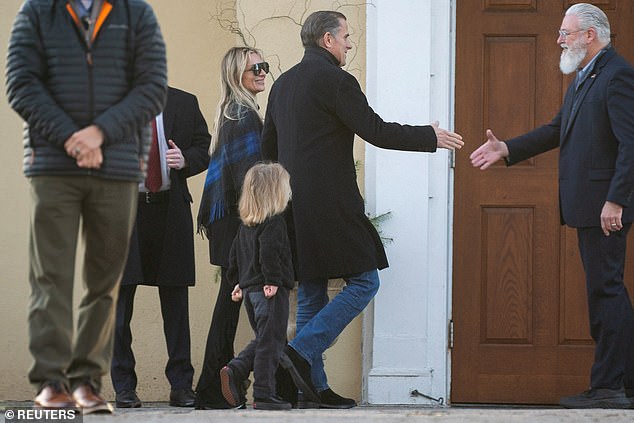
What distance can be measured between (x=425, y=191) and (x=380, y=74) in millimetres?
674

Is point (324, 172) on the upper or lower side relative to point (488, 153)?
lower

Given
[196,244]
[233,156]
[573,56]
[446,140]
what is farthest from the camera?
[196,244]

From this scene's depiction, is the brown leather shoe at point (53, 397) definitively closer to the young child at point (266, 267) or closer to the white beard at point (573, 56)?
the young child at point (266, 267)

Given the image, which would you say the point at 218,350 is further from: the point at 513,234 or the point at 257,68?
the point at 513,234

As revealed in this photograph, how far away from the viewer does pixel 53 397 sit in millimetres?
4141

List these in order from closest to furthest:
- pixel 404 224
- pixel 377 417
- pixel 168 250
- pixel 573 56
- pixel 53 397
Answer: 1. pixel 53 397
2. pixel 377 417
3. pixel 573 56
4. pixel 168 250
5. pixel 404 224

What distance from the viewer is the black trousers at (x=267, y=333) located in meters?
5.75

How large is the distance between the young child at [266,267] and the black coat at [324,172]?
231mm

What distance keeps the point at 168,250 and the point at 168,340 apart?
1.44 ft

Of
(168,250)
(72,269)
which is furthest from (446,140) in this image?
(72,269)

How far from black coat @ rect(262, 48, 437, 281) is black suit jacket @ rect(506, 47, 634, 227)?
756mm

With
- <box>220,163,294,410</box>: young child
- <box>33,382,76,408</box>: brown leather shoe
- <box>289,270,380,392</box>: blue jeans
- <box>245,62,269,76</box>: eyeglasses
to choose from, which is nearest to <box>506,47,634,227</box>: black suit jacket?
<box>289,270,380,392</box>: blue jeans

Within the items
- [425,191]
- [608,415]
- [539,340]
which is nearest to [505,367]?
[539,340]

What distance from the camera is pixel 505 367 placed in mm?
7434
